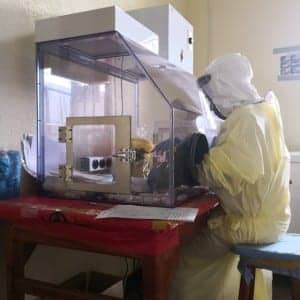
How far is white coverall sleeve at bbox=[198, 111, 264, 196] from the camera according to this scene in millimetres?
1144

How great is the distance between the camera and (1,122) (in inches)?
47.3

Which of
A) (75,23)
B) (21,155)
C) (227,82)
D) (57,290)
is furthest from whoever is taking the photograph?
(227,82)

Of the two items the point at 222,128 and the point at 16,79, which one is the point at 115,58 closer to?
the point at 16,79

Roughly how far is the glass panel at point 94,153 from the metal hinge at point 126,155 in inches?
1.4

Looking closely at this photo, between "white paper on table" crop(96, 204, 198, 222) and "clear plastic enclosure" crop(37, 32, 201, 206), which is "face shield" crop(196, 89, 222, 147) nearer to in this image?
"clear plastic enclosure" crop(37, 32, 201, 206)

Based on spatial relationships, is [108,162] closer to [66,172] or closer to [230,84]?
[66,172]

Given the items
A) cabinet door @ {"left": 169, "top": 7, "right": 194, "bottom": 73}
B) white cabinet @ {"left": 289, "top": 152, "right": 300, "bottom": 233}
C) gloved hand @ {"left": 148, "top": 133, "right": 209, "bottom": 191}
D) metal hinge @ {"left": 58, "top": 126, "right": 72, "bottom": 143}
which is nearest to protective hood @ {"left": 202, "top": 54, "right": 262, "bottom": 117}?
gloved hand @ {"left": 148, "top": 133, "right": 209, "bottom": 191}

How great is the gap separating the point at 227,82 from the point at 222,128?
227 mm

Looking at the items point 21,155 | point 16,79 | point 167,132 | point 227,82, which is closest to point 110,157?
point 167,132

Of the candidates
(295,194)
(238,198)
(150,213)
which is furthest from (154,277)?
(295,194)

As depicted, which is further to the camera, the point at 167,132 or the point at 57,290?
the point at 167,132

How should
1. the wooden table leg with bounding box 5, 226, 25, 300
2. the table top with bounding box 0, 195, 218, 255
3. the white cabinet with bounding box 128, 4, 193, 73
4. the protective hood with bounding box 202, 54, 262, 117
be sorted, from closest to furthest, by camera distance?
the table top with bounding box 0, 195, 218, 255 < the wooden table leg with bounding box 5, 226, 25, 300 < the protective hood with bounding box 202, 54, 262, 117 < the white cabinet with bounding box 128, 4, 193, 73

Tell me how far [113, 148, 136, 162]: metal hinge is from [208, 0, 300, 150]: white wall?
165 centimetres

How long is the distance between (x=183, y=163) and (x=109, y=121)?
0.93 feet
